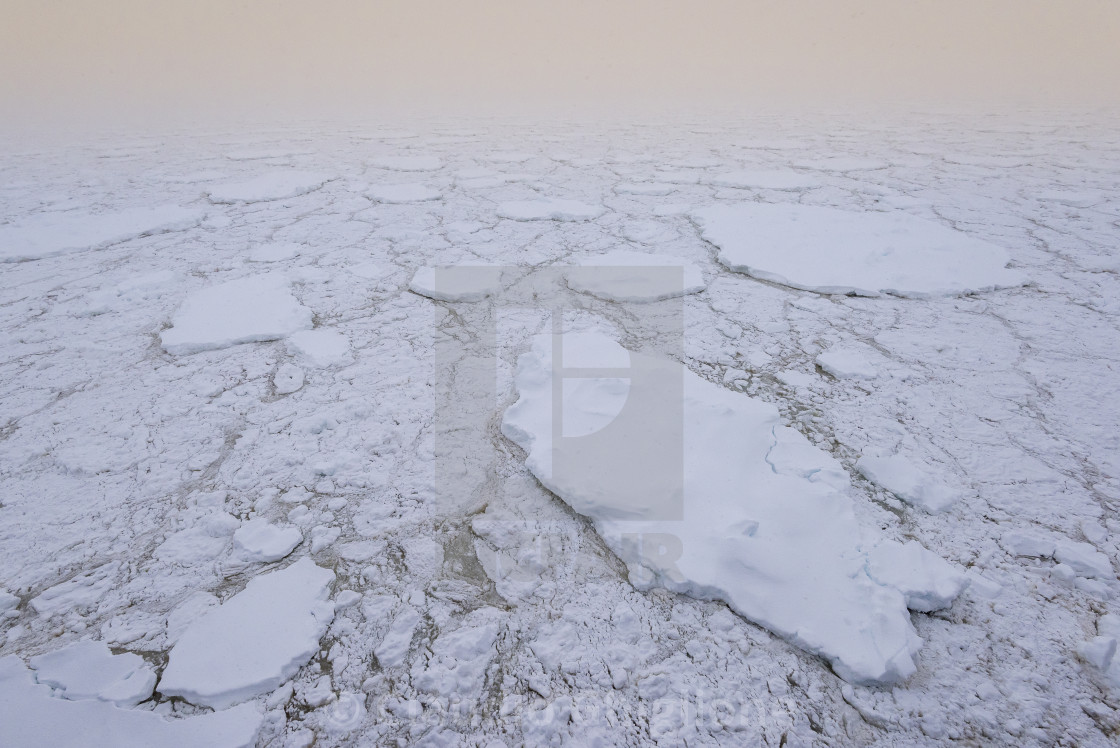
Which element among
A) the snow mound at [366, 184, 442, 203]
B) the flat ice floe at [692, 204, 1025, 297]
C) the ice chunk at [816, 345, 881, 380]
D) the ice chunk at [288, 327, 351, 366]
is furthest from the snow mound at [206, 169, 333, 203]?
the ice chunk at [816, 345, 881, 380]

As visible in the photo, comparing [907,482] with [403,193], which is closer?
[907,482]

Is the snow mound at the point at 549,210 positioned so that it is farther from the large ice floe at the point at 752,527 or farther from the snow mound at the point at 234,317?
the large ice floe at the point at 752,527

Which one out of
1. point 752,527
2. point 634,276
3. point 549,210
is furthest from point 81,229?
point 752,527

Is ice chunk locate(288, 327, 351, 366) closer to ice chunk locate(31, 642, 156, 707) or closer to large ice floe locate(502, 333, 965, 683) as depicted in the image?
large ice floe locate(502, 333, 965, 683)

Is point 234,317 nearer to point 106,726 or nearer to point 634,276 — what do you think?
point 106,726

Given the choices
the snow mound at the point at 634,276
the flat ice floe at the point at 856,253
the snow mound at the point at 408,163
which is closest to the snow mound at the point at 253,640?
the snow mound at the point at 634,276
